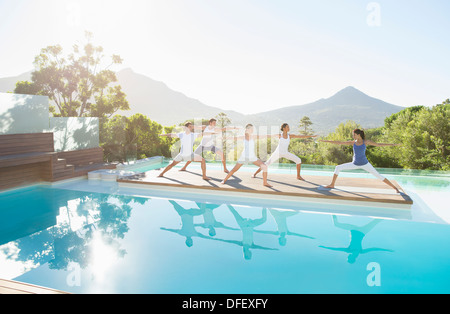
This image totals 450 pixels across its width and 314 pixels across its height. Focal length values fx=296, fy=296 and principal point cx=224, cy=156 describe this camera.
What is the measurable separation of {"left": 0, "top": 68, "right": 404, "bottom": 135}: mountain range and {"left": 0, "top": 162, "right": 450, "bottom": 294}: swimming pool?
44375 millimetres

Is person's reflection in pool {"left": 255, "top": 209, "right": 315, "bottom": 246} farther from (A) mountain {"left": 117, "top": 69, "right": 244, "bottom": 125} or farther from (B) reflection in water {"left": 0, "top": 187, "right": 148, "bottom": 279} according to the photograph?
(A) mountain {"left": 117, "top": 69, "right": 244, "bottom": 125}

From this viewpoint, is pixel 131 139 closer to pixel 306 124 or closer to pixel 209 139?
pixel 209 139

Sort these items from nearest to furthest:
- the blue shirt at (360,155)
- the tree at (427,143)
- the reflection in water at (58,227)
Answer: the reflection in water at (58,227), the blue shirt at (360,155), the tree at (427,143)

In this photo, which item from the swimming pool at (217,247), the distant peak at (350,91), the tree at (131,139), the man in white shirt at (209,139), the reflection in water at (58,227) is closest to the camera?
the swimming pool at (217,247)

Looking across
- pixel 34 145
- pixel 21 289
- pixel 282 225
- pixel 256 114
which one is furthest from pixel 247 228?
pixel 256 114

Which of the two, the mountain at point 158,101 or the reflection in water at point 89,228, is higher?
the mountain at point 158,101

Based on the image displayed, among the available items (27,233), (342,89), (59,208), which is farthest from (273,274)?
(342,89)

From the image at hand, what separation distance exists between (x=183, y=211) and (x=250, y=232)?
5.66ft

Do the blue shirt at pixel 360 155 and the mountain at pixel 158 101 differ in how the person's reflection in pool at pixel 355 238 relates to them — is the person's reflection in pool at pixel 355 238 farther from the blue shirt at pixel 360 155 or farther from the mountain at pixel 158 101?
the mountain at pixel 158 101

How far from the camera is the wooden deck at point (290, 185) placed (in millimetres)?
6164

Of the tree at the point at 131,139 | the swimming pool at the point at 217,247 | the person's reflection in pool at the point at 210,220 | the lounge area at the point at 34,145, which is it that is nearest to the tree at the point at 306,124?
the tree at the point at 131,139

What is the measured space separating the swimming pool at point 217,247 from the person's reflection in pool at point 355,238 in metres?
0.02

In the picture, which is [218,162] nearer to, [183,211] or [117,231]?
[183,211]

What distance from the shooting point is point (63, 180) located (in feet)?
27.8
